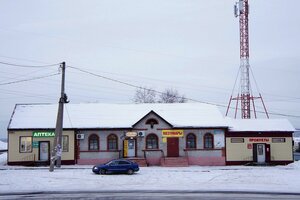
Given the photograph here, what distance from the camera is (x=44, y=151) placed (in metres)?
45.8

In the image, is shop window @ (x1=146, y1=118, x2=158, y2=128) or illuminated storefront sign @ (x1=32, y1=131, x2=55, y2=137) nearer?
illuminated storefront sign @ (x1=32, y1=131, x2=55, y2=137)

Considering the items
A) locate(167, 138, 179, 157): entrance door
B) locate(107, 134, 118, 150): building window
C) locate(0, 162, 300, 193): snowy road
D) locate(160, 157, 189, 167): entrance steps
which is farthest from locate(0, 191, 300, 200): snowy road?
locate(107, 134, 118, 150): building window

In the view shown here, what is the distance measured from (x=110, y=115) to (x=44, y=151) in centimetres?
787

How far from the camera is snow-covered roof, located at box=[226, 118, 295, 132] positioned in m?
46.3

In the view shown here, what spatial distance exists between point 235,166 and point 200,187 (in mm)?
18343

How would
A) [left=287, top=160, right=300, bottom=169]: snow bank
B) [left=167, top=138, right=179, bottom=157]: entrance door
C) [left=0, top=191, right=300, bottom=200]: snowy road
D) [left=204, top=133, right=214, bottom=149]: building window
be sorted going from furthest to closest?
[left=204, top=133, right=214, bottom=149]: building window < [left=167, top=138, right=179, bottom=157]: entrance door < [left=287, top=160, right=300, bottom=169]: snow bank < [left=0, top=191, right=300, bottom=200]: snowy road

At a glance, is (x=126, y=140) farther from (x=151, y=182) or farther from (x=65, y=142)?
(x=151, y=182)

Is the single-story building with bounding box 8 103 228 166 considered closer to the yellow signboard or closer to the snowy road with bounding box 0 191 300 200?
the yellow signboard

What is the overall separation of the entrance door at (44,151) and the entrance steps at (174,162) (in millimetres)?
11762

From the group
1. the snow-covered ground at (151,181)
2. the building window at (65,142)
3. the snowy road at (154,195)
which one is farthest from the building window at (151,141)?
the snowy road at (154,195)

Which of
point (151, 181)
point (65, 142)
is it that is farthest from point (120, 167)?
point (65, 142)

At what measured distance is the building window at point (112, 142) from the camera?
151ft

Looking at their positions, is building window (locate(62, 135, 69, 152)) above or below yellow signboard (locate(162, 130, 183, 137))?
below

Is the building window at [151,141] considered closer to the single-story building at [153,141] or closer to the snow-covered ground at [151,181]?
the single-story building at [153,141]
